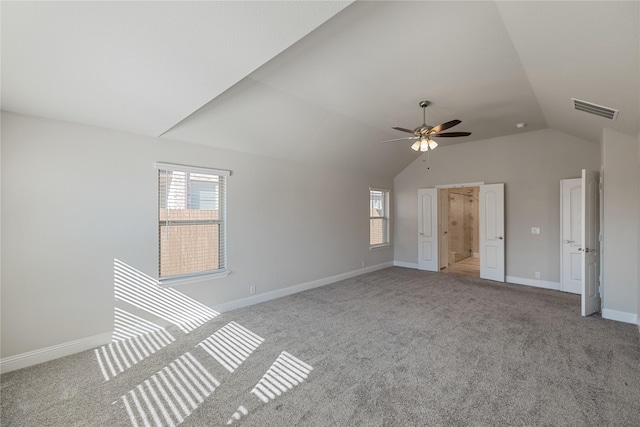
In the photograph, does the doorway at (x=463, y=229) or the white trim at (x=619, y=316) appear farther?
the doorway at (x=463, y=229)

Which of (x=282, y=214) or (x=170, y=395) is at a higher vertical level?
(x=282, y=214)

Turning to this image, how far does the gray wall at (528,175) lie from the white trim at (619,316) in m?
1.54

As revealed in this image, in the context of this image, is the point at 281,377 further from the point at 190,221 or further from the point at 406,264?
the point at 406,264

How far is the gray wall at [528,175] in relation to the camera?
17.1ft

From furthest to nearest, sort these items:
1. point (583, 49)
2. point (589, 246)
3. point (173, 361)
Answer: point (589, 246) < point (173, 361) < point (583, 49)

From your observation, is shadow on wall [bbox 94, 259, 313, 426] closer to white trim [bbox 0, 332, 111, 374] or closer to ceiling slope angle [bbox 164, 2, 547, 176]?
white trim [bbox 0, 332, 111, 374]

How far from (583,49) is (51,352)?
5600 millimetres

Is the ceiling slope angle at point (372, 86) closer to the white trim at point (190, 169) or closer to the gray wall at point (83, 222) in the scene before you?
the white trim at point (190, 169)

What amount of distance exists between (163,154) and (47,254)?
1597 mm

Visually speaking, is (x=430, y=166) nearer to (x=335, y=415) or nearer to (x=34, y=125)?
(x=335, y=415)

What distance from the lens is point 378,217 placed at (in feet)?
23.9

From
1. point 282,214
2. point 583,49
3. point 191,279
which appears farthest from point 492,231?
point 191,279

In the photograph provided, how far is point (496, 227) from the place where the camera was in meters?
5.87

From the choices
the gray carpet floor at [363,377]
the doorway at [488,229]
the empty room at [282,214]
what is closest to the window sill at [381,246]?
the doorway at [488,229]
